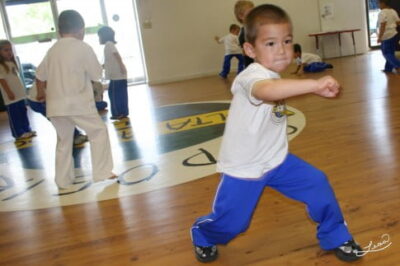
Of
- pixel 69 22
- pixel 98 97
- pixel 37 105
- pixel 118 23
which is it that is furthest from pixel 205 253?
pixel 118 23

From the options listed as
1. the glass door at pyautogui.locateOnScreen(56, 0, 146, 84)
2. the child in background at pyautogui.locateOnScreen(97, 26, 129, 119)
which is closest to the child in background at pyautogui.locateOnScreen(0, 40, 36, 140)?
the child in background at pyautogui.locateOnScreen(97, 26, 129, 119)

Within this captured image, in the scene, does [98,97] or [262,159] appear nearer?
[262,159]

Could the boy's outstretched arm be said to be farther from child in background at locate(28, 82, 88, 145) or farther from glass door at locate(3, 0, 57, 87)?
glass door at locate(3, 0, 57, 87)

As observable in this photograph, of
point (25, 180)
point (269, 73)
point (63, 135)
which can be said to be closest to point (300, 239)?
point (269, 73)

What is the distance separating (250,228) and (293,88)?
1129 mm

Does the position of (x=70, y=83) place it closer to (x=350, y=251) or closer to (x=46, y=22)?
(x=350, y=251)

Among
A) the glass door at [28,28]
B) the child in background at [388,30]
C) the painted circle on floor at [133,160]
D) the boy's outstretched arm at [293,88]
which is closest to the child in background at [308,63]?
the child in background at [388,30]

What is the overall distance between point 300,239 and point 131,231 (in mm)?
927

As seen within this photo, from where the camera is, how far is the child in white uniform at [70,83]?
292 cm

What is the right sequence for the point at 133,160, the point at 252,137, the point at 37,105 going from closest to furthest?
1. the point at 252,137
2. the point at 133,160
3. the point at 37,105

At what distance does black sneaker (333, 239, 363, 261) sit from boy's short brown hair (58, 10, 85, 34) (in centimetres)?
227

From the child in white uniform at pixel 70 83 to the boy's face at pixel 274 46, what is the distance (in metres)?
1.79

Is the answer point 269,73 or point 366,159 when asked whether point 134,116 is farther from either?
point 269,73

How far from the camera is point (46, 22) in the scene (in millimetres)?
9859
